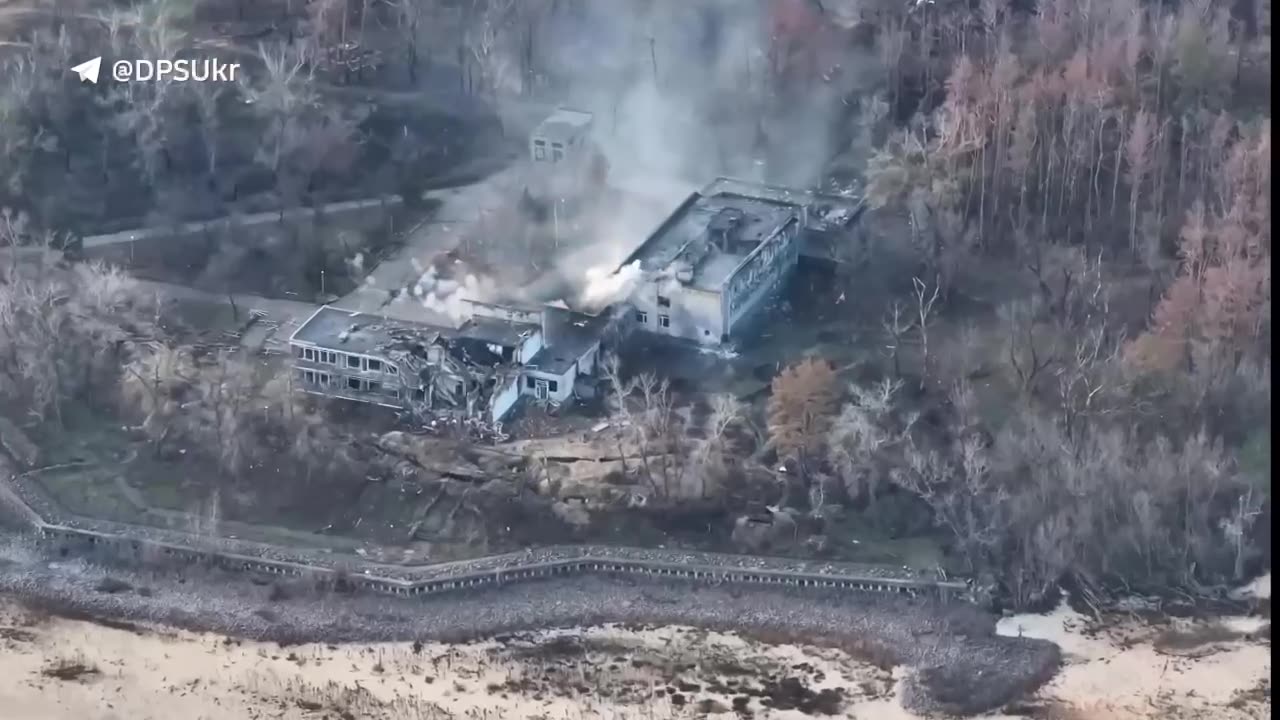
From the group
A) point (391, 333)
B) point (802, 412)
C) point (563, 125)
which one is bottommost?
point (802, 412)

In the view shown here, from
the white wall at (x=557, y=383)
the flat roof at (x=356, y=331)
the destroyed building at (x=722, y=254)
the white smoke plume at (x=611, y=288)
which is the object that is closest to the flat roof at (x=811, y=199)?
the destroyed building at (x=722, y=254)

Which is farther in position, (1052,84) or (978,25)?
(978,25)

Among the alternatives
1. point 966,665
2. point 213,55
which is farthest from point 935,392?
point 213,55

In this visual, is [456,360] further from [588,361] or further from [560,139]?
[560,139]

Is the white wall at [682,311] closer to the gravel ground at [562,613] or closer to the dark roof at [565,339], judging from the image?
the dark roof at [565,339]

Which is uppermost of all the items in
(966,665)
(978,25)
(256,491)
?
(978,25)

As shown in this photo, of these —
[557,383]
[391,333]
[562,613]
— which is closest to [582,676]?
[562,613]

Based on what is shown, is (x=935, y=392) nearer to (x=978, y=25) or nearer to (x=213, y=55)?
(x=978, y=25)
